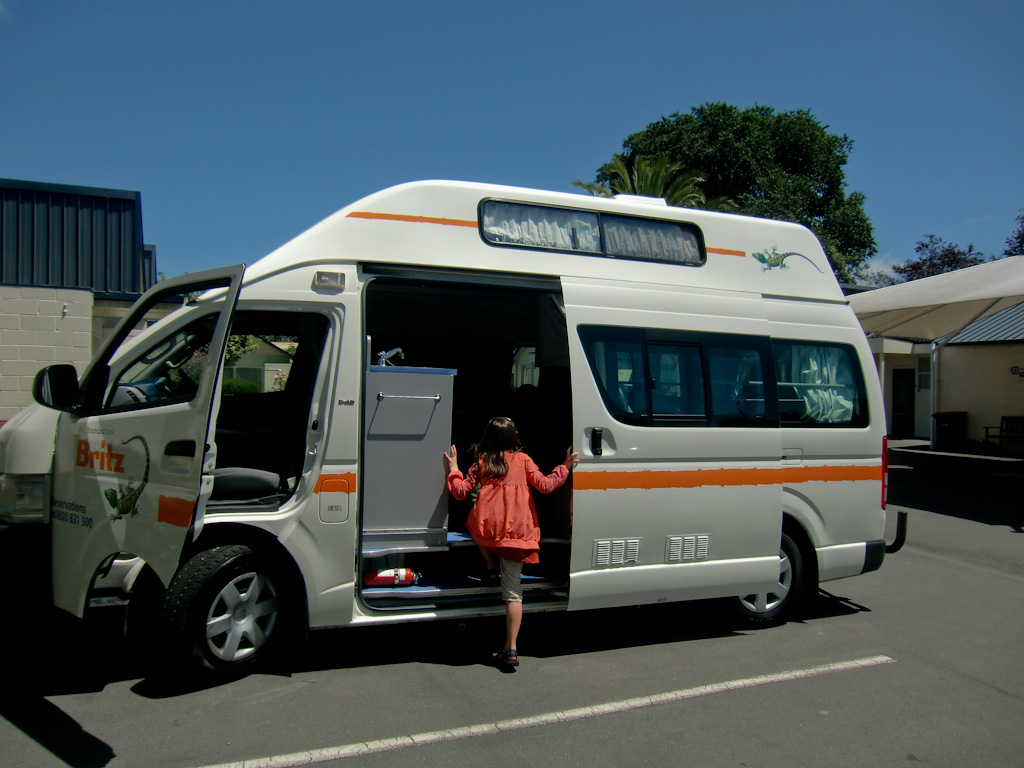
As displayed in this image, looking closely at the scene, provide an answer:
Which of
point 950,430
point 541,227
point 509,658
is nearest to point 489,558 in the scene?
point 509,658

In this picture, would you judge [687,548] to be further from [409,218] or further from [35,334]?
[35,334]

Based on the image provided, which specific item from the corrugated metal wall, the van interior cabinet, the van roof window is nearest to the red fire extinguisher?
the van interior cabinet

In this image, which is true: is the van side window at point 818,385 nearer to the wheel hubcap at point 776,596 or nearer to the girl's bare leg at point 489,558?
the wheel hubcap at point 776,596

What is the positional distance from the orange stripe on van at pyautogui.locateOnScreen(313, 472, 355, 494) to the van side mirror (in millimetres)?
1463

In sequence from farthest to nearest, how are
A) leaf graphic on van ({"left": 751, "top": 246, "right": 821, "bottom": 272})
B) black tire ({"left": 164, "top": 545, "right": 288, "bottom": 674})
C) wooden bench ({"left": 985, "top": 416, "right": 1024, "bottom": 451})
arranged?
wooden bench ({"left": 985, "top": 416, "right": 1024, "bottom": 451}) < leaf graphic on van ({"left": 751, "top": 246, "right": 821, "bottom": 272}) < black tire ({"left": 164, "top": 545, "right": 288, "bottom": 674})

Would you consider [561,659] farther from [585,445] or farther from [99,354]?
[99,354]

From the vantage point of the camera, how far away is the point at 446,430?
Answer: 5.11m

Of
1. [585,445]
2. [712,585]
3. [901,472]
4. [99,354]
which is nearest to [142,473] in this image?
[99,354]

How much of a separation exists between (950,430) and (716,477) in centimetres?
1871

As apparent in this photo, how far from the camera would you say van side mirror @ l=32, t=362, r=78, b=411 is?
432cm

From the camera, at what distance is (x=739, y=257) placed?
602 centimetres

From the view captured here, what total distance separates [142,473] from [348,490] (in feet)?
3.69

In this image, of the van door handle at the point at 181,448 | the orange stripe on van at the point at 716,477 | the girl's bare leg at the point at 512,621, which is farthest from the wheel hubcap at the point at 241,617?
the orange stripe on van at the point at 716,477

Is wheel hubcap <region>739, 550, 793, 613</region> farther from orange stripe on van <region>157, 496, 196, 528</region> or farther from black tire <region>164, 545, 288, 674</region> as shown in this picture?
orange stripe on van <region>157, 496, 196, 528</region>
